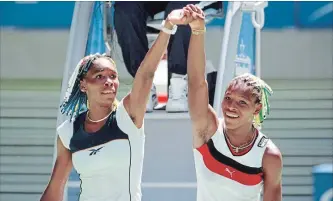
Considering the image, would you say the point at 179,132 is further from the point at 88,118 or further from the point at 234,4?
the point at 88,118

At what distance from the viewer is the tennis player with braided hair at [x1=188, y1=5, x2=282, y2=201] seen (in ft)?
10.8

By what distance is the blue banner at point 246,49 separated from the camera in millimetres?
4609

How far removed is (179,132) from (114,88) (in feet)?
3.64

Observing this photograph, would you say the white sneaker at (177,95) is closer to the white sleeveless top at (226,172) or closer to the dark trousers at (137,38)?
the dark trousers at (137,38)

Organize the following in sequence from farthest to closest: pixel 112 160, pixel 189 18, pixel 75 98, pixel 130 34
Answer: pixel 130 34 < pixel 75 98 < pixel 112 160 < pixel 189 18

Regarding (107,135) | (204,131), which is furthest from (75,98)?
(204,131)

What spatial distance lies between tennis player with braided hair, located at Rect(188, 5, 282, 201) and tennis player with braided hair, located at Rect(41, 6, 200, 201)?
0.19 m

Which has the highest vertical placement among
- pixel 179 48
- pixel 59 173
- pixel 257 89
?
pixel 179 48

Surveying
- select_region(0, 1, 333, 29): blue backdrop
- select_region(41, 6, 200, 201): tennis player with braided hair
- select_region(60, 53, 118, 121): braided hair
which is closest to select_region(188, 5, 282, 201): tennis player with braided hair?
select_region(41, 6, 200, 201): tennis player with braided hair

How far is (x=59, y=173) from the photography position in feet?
11.6

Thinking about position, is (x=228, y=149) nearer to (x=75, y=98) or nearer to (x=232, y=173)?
(x=232, y=173)

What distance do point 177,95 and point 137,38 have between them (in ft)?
1.34

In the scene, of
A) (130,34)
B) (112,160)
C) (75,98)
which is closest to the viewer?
(112,160)

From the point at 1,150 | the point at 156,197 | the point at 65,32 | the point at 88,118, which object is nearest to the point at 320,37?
the point at 65,32
